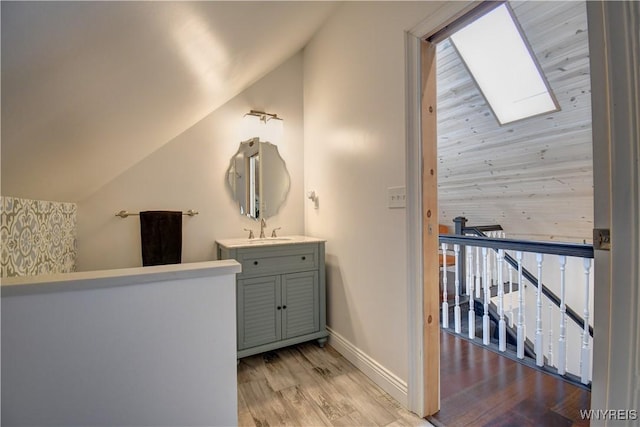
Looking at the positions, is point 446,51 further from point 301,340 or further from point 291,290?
point 301,340

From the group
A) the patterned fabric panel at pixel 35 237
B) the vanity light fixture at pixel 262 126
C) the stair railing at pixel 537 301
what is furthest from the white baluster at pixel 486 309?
the patterned fabric panel at pixel 35 237

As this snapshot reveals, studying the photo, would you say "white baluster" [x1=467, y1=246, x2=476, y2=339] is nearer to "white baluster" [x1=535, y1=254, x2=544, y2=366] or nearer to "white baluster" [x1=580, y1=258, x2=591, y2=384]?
"white baluster" [x1=535, y1=254, x2=544, y2=366]

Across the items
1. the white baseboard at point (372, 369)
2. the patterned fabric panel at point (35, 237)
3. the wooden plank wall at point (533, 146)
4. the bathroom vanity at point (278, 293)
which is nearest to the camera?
the patterned fabric panel at point (35, 237)

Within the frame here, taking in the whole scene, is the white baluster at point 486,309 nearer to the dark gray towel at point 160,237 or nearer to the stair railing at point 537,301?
the stair railing at point 537,301

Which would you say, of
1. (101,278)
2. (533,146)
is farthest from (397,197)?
(533,146)

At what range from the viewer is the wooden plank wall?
5.99ft

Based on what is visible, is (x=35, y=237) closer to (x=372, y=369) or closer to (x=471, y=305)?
(x=372, y=369)

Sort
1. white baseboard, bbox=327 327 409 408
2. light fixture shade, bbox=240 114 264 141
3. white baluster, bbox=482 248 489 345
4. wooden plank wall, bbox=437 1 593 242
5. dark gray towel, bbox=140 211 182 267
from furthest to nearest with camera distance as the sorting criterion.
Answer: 1. light fixture shade, bbox=240 114 264 141
2. white baluster, bbox=482 248 489 345
3. dark gray towel, bbox=140 211 182 267
4. wooden plank wall, bbox=437 1 593 242
5. white baseboard, bbox=327 327 409 408

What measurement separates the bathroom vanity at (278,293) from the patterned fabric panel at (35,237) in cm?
91

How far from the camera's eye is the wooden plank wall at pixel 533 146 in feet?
5.99

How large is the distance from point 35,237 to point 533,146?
11.5ft

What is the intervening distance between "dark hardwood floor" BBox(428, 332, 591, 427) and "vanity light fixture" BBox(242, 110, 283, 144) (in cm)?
223

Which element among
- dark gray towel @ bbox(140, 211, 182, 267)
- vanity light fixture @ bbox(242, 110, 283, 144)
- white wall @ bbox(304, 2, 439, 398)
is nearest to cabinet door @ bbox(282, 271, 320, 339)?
white wall @ bbox(304, 2, 439, 398)

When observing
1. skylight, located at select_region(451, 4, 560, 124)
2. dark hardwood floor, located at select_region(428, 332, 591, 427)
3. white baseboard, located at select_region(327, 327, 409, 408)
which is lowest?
dark hardwood floor, located at select_region(428, 332, 591, 427)
